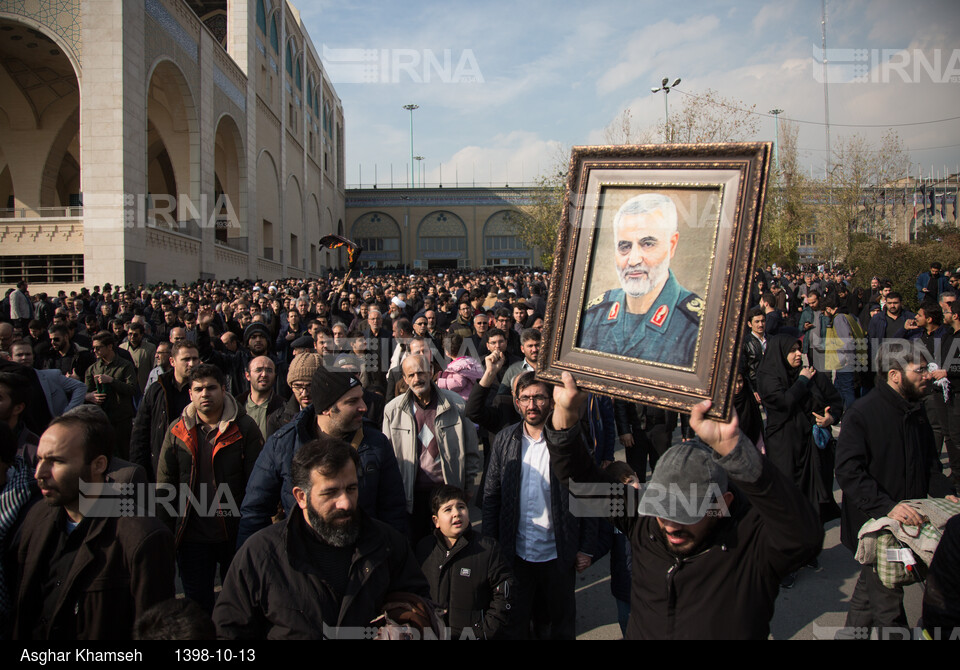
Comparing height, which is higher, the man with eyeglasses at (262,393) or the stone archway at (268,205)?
the stone archway at (268,205)

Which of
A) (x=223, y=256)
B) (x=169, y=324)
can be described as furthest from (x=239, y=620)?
(x=223, y=256)

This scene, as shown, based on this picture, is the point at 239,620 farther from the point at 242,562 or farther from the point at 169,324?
the point at 169,324

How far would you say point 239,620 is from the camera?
2.06 meters

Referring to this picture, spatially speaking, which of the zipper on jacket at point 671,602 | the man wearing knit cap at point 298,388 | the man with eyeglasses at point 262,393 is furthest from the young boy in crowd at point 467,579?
the man with eyeglasses at point 262,393

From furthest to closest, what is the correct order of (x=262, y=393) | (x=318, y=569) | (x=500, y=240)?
(x=500, y=240)
(x=262, y=393)
(x=318, y=569)

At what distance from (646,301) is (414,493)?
242 centimetres

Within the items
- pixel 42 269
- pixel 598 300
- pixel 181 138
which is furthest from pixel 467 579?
pixel 181 138

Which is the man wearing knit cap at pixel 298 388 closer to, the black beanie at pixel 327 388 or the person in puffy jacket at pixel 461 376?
the black beanie at pixel 327 388

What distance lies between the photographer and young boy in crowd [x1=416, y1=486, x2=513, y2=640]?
3.01m

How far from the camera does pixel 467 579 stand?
119 inches

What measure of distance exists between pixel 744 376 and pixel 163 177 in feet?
128

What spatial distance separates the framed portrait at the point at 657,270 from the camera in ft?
5.82

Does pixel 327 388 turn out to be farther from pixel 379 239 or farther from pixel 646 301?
pixel 379 239

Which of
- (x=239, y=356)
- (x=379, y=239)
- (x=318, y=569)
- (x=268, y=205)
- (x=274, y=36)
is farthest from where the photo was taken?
(x=379, y=239)
